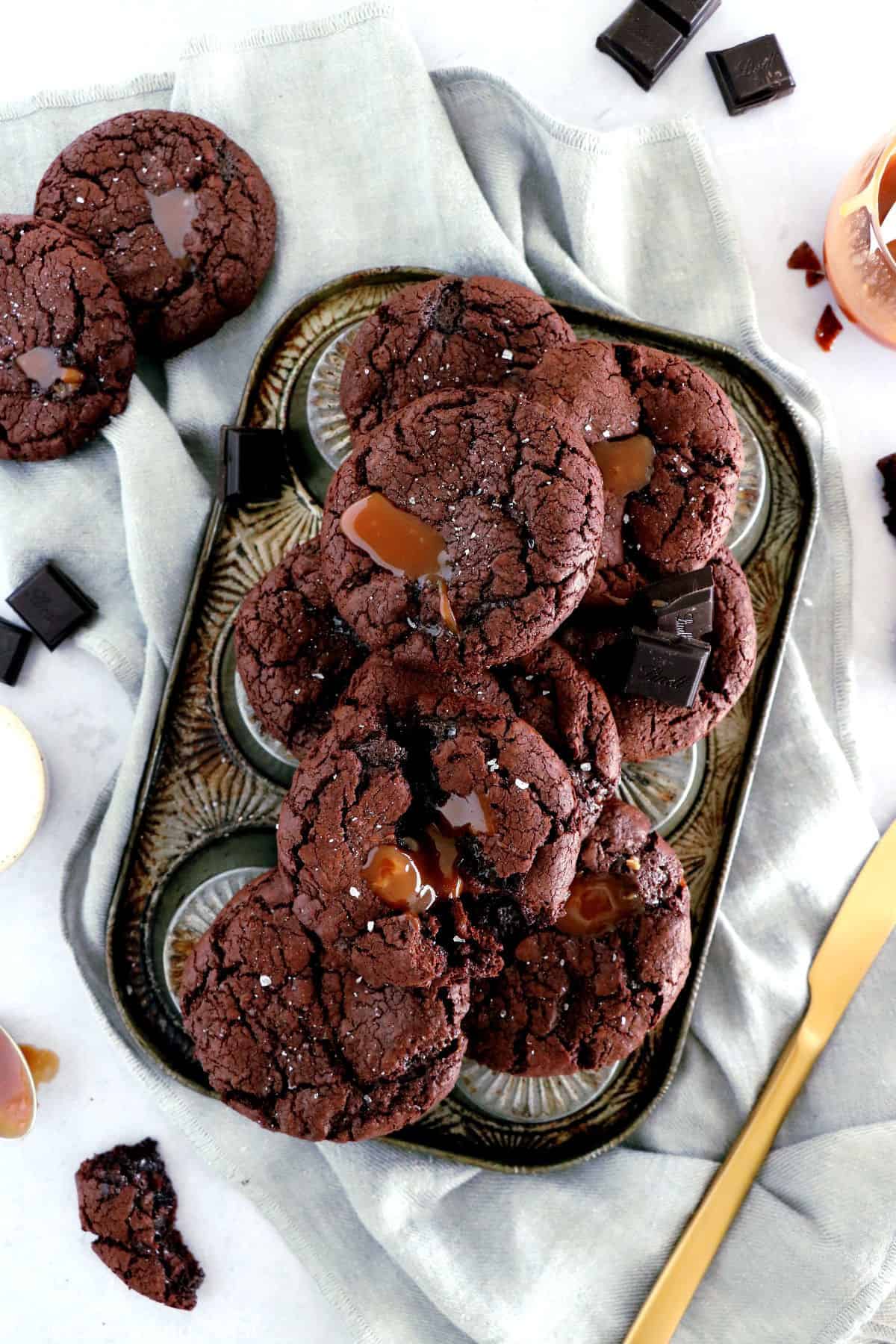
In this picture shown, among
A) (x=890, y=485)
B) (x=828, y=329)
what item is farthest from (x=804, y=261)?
(x=890, y=485)

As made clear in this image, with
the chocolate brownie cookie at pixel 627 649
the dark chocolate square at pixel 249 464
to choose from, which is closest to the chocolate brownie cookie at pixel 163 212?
the dark chocolate square at pixel 249 464

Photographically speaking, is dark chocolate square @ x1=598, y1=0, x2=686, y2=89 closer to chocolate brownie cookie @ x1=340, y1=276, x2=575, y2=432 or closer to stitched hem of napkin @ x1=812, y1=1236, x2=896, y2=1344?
chocolate brownie cookie @ x1=340, y1=276, x2=575, y2=432

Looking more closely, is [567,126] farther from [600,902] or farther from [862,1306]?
[862,1306]

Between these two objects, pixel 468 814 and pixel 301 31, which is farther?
pixel 301 31

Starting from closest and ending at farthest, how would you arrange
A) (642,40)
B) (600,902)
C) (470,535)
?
(470,535) → (600,902) → (642,40)

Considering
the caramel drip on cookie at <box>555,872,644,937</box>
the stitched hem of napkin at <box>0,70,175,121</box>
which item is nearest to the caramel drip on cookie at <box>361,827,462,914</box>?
the caramel drip on cookie at <box>555,872,644,937</box>

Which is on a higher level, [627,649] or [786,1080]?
[627,649]

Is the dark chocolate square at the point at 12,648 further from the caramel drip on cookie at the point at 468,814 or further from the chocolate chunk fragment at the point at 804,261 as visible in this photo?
the chocolate chunk fragment at the point at 804,261
